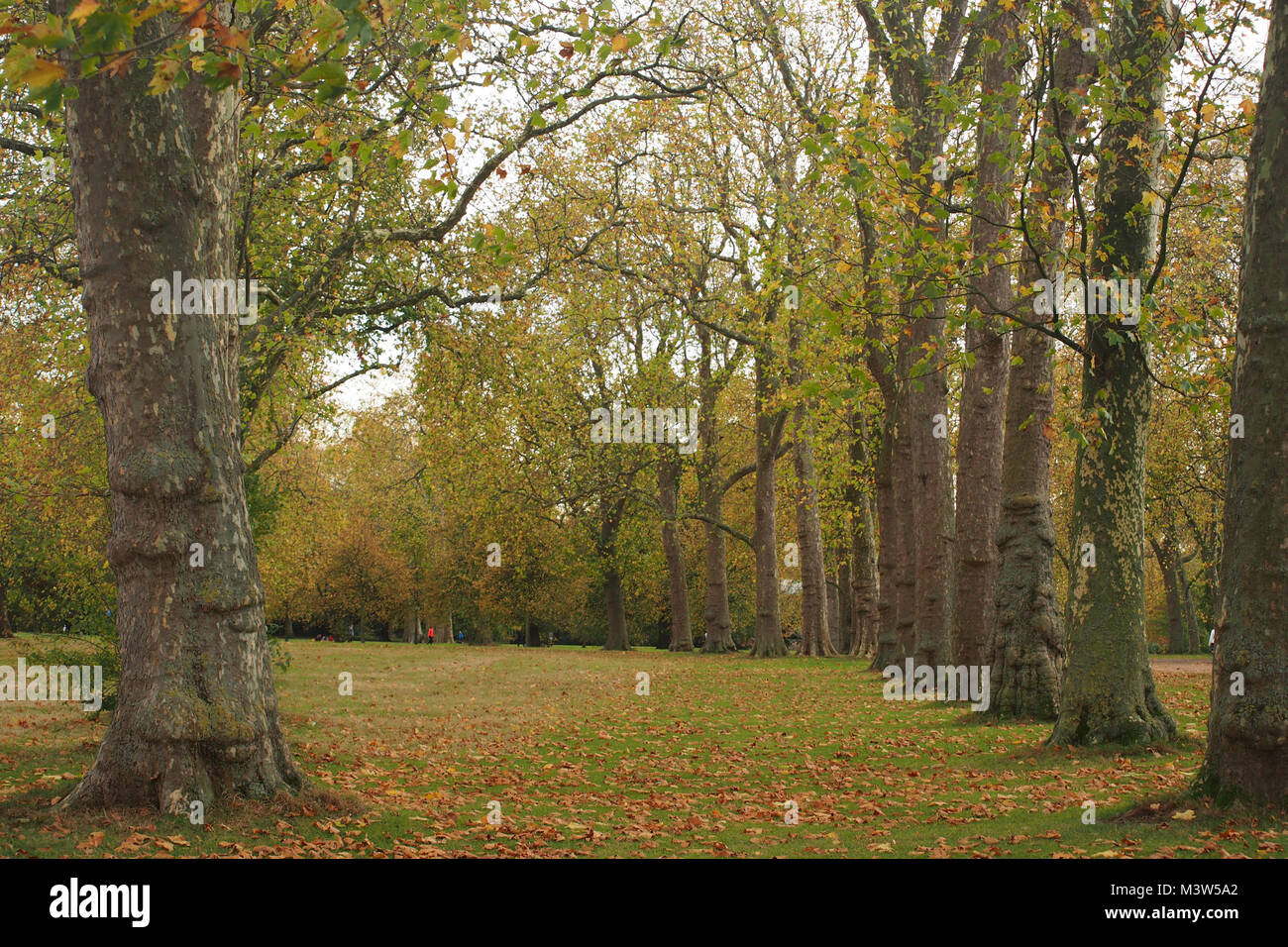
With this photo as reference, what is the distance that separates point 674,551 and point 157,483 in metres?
36.2

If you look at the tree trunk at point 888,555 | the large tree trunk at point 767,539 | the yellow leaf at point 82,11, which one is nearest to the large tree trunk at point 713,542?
the large tree trunk at point 767,539

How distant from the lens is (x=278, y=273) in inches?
609

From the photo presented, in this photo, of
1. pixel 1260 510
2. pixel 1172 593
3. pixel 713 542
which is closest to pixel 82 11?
pixel 1260 510

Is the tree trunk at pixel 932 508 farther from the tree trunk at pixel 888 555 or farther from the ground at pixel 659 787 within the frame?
the tree trunk at pixel 888 555

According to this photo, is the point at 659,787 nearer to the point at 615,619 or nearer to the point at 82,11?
the point at 82,11

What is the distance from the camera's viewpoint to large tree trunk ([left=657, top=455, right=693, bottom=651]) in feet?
136

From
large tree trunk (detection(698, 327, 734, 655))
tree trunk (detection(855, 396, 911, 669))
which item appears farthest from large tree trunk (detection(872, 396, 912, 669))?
large tree trunk (detection(698, 327, 734, 655))

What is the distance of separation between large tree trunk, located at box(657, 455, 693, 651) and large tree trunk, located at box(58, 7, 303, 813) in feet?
104

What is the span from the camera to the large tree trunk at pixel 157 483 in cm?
806

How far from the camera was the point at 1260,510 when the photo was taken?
7.51 metres

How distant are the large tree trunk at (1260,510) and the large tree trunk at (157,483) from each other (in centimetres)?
774

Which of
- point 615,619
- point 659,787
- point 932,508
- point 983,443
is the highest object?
point 983,443
